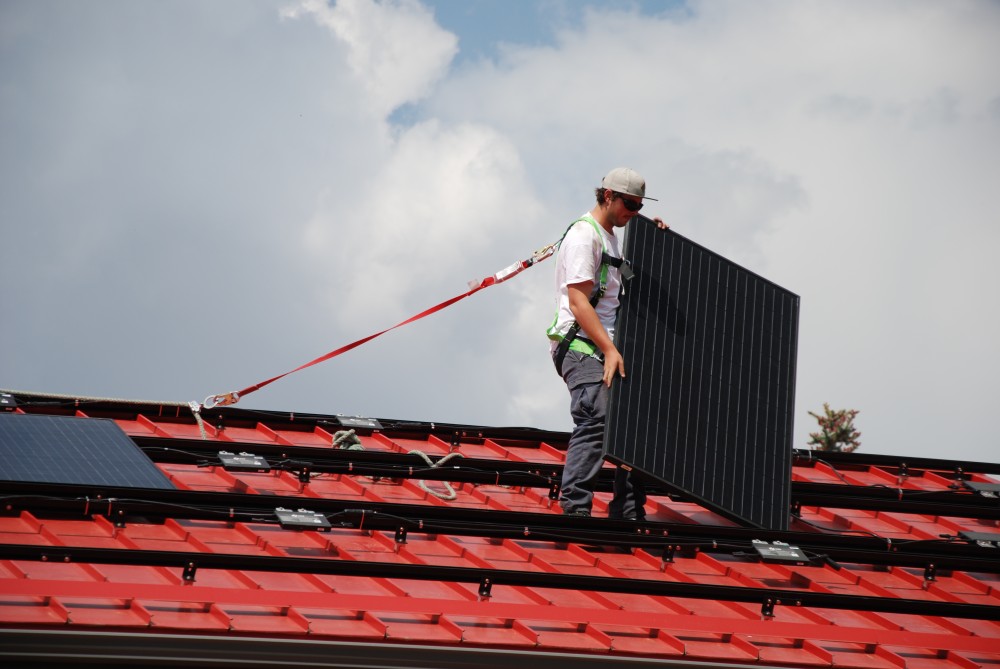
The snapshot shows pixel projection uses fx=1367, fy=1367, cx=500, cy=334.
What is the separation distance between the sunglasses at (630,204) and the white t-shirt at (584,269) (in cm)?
25

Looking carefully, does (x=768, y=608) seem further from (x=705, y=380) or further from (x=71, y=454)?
(x=71, y=454)

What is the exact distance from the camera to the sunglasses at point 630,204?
9.83 metres

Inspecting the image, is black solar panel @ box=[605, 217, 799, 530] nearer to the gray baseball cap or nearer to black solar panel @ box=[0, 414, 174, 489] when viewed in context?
the gray baseball cap

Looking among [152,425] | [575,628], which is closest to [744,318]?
[575,628]

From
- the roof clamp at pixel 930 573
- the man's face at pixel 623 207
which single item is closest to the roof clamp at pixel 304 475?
the man's face at pixel 623 207

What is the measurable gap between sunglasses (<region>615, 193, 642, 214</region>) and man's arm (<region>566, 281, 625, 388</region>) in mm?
629

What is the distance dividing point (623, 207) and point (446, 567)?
3056 mm

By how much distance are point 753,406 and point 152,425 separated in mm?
5020

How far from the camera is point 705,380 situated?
35.3 feet

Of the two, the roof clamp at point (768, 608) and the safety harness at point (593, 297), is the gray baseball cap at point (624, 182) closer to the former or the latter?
the safety harness at point (593, 297)

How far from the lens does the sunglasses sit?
9.83 metres

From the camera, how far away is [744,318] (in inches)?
441

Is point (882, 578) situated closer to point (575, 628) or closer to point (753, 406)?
point (753, 406)

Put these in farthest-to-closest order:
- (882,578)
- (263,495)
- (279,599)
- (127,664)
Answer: (882,578), (263,495), (279,599), (127,664)
